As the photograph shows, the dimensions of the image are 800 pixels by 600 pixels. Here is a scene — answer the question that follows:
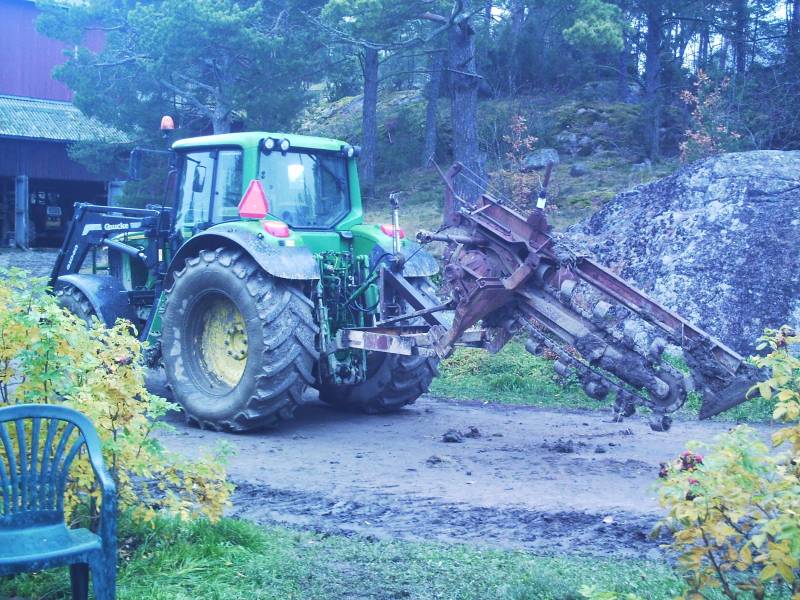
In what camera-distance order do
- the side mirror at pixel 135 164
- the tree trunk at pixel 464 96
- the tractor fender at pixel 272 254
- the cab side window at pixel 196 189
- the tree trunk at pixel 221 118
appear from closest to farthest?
the tractor fender at pixel 272 254, the cab side window at pixel 196 189, the side mirror at pixel 135 164, the tree trunk at pixel 464 96, the tree trunk at pixel 221 118

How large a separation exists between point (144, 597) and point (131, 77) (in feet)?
59.4

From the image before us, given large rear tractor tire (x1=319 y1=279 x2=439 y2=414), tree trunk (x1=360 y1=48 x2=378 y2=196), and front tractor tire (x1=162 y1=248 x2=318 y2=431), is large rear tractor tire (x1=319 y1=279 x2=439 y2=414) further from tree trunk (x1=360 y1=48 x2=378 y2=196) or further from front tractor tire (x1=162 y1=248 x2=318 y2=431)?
tree trunk (x1=360 y1=48 x2=378 y2=196)

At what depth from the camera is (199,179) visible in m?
8.77

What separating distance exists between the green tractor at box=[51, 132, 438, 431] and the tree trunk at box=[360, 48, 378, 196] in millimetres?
13738

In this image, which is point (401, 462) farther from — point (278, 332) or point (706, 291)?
point (706, 291)

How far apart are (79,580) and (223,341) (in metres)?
4.97

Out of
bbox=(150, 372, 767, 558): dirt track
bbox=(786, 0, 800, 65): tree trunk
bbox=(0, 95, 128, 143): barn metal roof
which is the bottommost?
bbox=(150, 372, 767, 558): dirt track

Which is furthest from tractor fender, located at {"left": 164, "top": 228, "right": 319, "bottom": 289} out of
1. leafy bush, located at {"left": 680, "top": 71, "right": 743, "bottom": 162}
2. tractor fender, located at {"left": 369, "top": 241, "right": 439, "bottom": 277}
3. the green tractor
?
leafy bush, located at {"left": 680, "top": 71, "right": 743, "bottom": 162}

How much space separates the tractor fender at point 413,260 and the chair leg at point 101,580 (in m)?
4.97

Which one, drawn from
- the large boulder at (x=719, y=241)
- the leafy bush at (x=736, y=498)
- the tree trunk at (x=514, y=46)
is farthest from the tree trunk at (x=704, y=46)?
the leafy bush at (x=736, y=498)

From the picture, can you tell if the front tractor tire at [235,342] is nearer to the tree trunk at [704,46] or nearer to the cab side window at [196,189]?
the cab side window at [196,189]

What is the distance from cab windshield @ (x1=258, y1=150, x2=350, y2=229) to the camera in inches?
330

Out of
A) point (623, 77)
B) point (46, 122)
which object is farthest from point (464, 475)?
point (46, 122)

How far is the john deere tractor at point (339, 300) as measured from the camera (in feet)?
22.1
